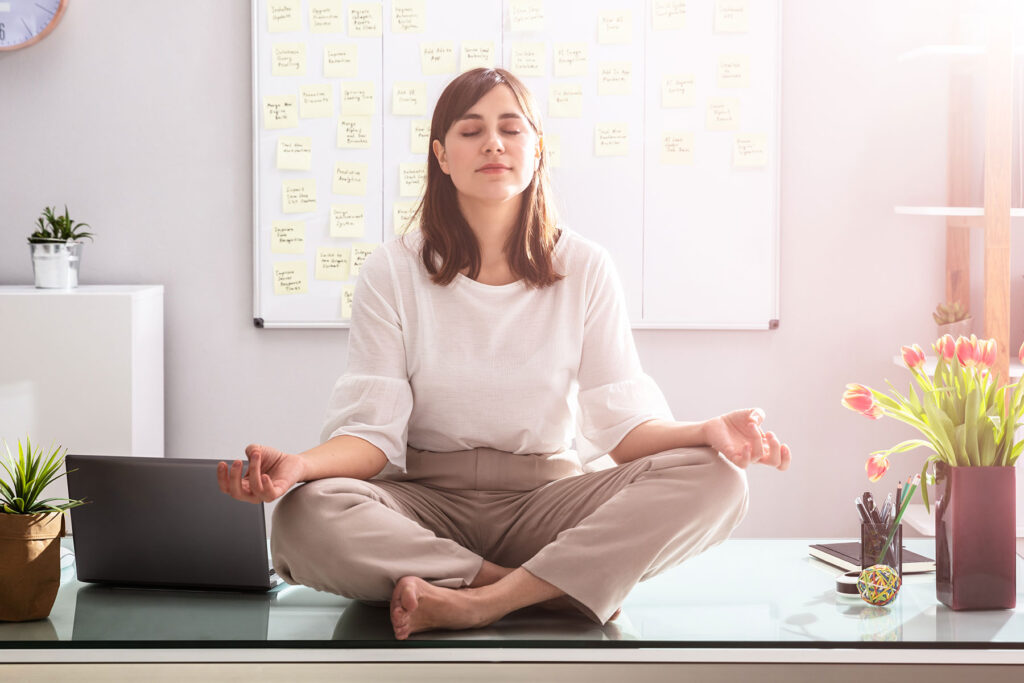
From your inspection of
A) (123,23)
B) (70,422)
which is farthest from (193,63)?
(70,422)

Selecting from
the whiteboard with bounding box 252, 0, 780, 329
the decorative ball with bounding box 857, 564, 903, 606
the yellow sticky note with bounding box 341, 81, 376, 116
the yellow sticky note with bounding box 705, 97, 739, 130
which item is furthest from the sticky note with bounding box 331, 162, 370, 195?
the decorative ball with bounding box 857, 564, 903, 606

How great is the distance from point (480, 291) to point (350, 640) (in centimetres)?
67

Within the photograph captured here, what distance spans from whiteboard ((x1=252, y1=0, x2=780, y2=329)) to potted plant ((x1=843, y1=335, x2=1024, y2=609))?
1256 mm

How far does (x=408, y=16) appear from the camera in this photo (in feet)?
9.37

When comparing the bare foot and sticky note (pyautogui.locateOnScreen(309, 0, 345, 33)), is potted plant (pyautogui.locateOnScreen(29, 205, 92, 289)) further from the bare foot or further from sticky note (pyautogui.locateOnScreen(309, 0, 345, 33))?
the bare foot

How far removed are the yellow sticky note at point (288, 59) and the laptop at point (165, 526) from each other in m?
1.47

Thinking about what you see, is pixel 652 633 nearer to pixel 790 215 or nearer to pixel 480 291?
pixel 480 291

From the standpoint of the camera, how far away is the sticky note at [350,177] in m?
2.90

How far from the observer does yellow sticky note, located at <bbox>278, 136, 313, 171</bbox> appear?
9.48 ft

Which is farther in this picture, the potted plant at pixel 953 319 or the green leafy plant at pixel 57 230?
the potted plant at pixel 953 319

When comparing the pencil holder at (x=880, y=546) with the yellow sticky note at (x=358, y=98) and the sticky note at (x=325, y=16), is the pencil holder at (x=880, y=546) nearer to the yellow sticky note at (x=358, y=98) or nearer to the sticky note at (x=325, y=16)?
the yellow sticky note at (x=358, y=98)

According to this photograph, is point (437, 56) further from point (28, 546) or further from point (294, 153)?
point (28, 546)

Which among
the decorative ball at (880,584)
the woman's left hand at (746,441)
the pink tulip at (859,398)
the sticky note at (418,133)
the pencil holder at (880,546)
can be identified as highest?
the sticky note at (418,133)

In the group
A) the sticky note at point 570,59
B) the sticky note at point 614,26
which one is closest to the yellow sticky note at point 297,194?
the sticky note at point 570,59
